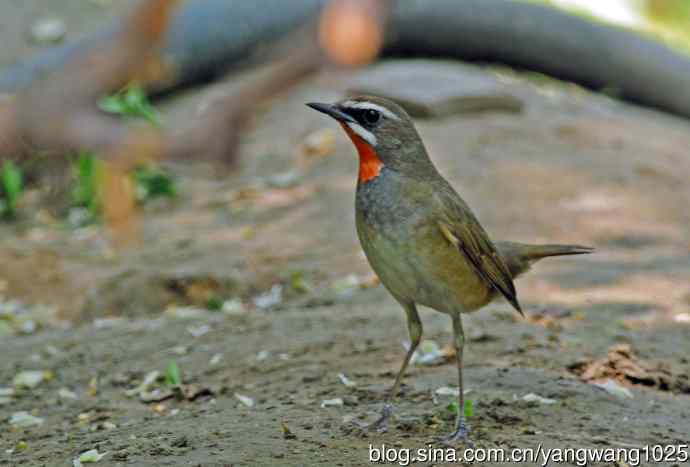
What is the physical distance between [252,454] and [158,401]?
1262 mm

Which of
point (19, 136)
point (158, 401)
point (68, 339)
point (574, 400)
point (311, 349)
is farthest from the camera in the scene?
point (68, 339)

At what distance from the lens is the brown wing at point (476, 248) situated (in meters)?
4.22

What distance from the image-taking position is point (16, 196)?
28.6ft

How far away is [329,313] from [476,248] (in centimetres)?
171

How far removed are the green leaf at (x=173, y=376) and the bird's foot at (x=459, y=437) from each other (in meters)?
1.58

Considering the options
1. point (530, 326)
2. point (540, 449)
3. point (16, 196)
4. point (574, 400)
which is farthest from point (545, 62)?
point (540, 449)

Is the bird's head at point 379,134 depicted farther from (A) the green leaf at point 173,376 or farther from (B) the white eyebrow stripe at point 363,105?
(A) the green leaf at point 173,376

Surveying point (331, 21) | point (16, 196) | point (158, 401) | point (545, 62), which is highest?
point (545, 62)

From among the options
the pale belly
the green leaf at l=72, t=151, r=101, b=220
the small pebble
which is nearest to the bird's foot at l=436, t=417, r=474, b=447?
the pale belly

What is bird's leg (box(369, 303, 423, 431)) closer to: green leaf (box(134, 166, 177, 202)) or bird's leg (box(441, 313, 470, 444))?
bird's leg (box(441, 313, 470, 444))

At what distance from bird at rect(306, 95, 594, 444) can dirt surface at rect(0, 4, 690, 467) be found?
41cm

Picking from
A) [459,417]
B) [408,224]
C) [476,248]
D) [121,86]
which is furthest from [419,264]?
[121,86]

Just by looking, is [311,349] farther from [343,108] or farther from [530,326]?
[343,108]

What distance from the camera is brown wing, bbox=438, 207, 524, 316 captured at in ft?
13.8
